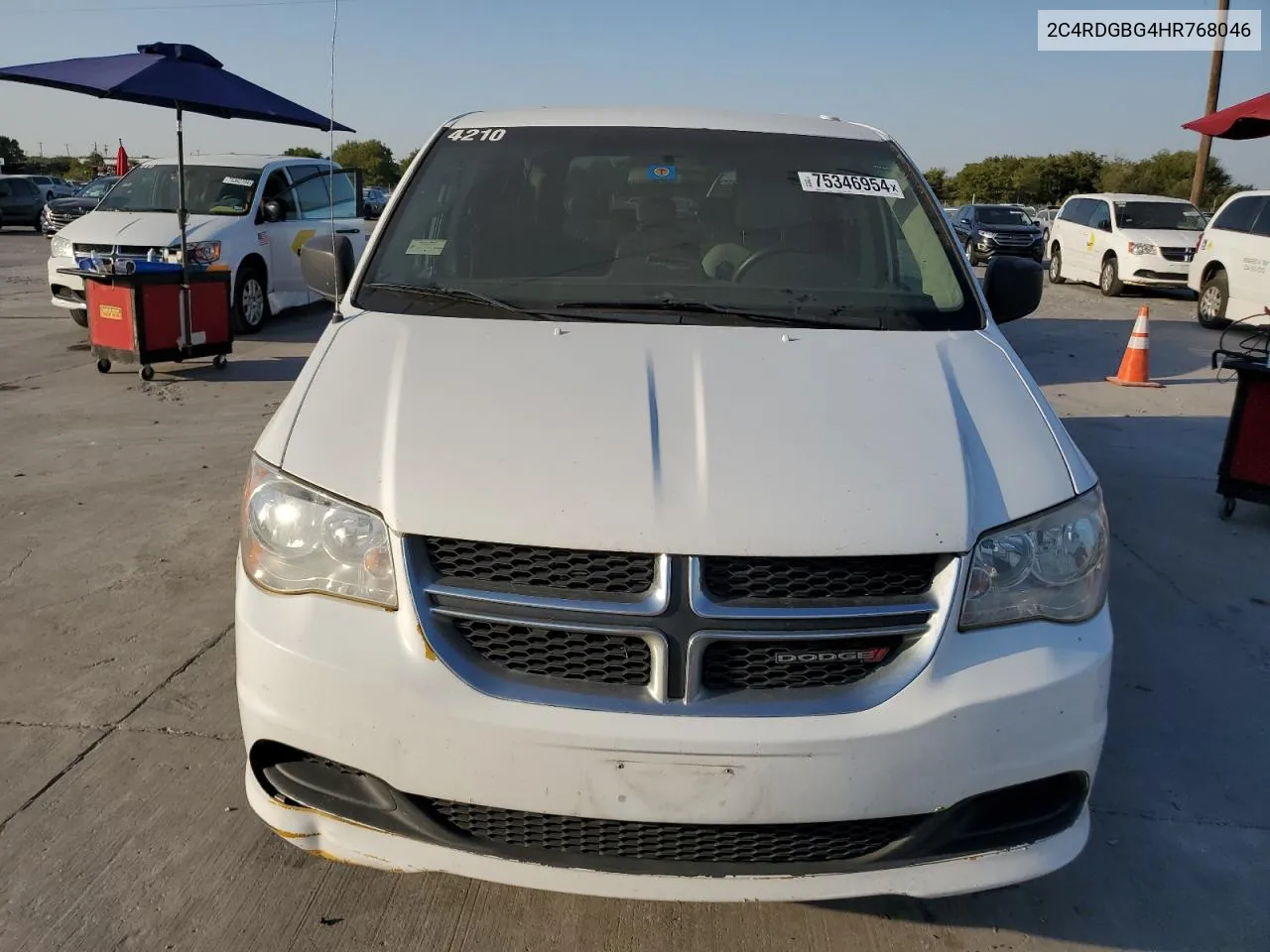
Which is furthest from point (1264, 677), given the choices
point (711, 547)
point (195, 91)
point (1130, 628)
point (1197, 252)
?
point (1197, 252)

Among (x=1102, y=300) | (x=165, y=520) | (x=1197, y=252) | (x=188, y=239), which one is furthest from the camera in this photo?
(x=1102, y=300)

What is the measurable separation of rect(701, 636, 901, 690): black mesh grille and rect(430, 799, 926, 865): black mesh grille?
0.29m

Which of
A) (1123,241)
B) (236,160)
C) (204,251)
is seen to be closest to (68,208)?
(236,160)

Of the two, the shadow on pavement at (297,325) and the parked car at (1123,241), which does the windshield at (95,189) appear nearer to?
the shadow on pavement at (297,325)

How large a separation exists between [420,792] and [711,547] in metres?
0.75

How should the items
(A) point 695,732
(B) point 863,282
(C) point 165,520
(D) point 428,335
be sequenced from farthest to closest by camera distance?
(C) point 165,520 → (B) point 863,282 → (D) point 428,335 → (A) point 695,732

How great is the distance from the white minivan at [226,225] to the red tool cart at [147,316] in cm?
121

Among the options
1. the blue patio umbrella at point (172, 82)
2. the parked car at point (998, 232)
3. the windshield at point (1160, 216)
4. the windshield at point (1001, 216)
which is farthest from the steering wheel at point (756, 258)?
the windshield at point (1001, 216)

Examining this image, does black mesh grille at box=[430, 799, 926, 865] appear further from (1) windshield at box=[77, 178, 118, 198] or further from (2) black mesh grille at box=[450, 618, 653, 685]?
(1) windshield at box=[77, 178, 118, 198]

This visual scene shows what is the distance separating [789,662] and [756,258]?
1.57 m

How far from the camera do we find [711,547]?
2.05m

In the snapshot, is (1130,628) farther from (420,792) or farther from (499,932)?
(420,792)

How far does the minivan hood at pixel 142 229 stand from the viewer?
1032 cm

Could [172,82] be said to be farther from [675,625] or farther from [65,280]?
[675,625]
